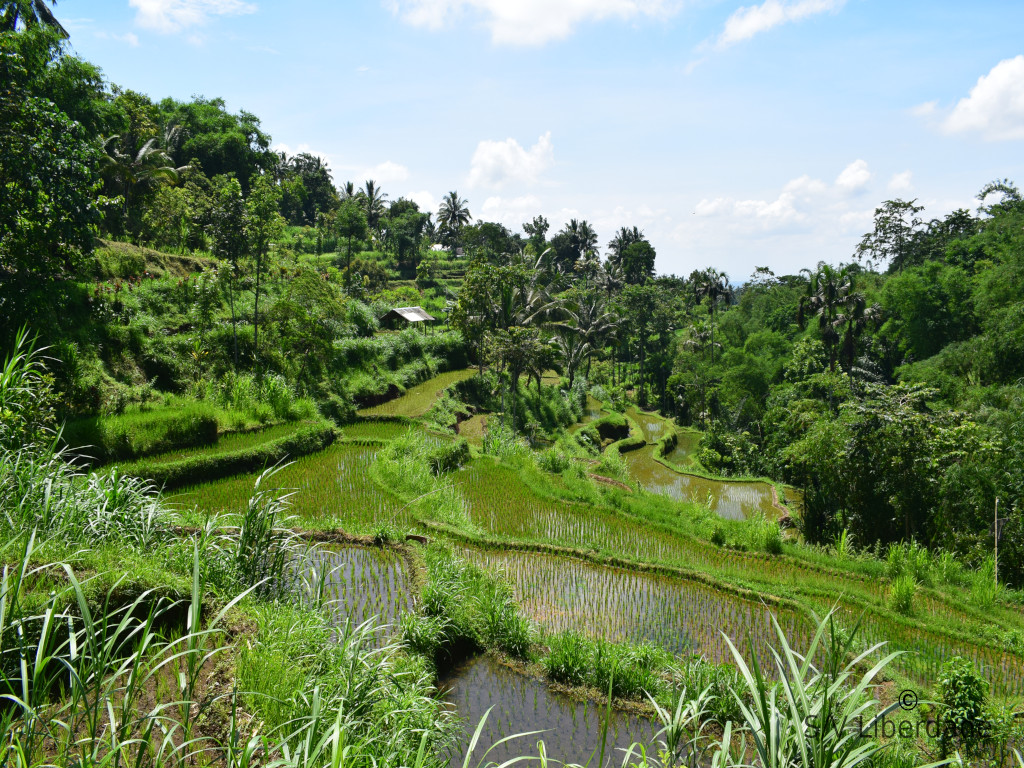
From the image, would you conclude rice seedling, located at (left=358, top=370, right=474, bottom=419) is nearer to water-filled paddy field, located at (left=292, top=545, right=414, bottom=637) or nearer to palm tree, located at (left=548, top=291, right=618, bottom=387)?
palm tree, located at (left=548, top=291, right=618, bottom=387)

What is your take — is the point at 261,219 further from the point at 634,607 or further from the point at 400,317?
the point at 634,607

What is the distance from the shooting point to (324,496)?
11836mm

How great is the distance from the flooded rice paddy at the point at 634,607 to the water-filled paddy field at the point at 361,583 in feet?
5.02

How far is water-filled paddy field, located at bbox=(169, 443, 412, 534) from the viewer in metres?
10.5

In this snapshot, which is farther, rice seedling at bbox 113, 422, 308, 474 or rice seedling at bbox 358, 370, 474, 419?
rice seedling at bbox 358, 370, 474, 419

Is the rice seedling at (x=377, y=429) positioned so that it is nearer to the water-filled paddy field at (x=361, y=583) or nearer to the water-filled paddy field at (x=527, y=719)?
the water-filled paddy field at (x=361, y=583)

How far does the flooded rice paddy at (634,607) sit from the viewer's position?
7.69 meters

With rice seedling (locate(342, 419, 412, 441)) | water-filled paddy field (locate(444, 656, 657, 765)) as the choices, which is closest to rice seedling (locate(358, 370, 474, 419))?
rice seedling (locate(342, 419, 412, 441))

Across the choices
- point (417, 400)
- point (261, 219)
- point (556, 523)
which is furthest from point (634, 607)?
point (261, 219)

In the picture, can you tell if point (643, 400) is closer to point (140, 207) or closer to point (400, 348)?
point (400, 348)

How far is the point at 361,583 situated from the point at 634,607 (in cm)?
392

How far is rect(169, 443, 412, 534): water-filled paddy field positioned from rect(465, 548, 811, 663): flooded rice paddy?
2.14m

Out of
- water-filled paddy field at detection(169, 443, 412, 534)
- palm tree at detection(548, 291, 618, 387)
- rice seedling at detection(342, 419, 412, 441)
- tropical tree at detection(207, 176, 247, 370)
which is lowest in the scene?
water-filled paddy field at detection(169, 443, 412, 534)

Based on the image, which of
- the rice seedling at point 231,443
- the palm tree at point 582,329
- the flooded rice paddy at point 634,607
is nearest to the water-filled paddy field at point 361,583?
the flooded rice paddy at point 634,607
